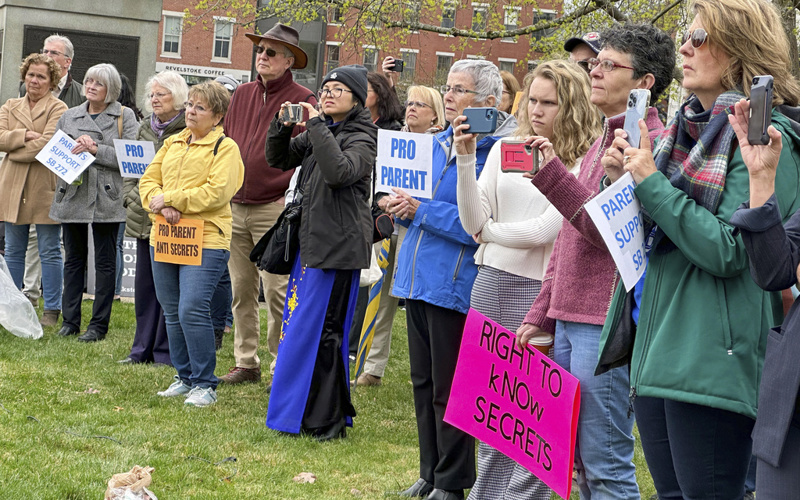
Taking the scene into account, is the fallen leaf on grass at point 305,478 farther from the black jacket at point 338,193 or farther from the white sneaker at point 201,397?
the white sneaker at point 201,397

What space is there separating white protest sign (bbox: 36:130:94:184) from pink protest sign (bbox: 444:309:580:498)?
16.1ft

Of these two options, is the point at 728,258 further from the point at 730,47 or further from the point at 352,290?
the point at 352,290

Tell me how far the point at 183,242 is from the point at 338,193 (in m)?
1.24

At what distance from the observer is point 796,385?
7.47ft

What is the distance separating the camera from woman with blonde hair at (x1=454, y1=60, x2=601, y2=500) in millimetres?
3980

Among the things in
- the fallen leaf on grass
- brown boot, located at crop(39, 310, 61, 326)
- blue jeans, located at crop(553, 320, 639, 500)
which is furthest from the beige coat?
blue jeans, located at crop(553, 320, 639, 500)

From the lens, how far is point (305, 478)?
489 cm

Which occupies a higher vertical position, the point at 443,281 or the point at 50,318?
the point at 443,281

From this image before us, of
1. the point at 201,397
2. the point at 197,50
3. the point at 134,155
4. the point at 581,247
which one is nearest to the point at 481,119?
the point at 581,247

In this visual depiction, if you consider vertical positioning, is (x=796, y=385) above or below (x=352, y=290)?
above

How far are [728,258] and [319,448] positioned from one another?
11.4ft

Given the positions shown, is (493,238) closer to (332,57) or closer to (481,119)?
(481,119)

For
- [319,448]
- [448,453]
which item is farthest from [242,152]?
[448,453]

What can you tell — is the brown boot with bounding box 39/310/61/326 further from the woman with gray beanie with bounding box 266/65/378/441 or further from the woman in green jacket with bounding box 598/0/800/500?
the woman in green jacket with bounding box 598/0/800/500
